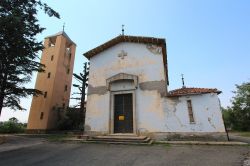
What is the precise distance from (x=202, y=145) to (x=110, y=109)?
6.54 metres

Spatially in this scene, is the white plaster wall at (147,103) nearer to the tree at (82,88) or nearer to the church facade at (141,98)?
the church facade at (141,98)

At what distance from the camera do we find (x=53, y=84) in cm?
2267

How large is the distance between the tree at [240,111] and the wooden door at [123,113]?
22.9 meters

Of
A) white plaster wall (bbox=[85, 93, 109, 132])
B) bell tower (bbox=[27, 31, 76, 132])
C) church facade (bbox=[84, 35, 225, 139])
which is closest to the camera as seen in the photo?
church facade (bbox=[84, 35, 225, 139])

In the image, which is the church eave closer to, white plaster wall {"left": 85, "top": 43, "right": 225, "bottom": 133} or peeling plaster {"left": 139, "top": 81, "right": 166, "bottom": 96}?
white plaster wall {"left": 85, "top": 43, "right": 225, "bottom": 133}

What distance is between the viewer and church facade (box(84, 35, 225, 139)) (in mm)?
11047

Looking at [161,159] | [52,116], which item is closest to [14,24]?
[161,159]

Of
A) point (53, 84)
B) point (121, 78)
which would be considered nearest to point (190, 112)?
point (121, 78)

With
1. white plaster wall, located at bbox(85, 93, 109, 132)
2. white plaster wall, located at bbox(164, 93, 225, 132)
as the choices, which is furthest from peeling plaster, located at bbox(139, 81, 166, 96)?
white plaster wall, located at bbox(85, 93, 109, 132)

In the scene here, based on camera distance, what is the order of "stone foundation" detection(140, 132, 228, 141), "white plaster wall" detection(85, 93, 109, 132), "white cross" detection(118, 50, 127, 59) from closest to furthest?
"stone foundation" detection(140, 132, 228, 141), "white plaster wall" detection(85, 93, 109, 132), "white cross" detection(118, 50, 127, 59)

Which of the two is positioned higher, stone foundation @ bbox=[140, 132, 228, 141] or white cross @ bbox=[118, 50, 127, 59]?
white cross @ bbox=[118, 50, 127, 59]

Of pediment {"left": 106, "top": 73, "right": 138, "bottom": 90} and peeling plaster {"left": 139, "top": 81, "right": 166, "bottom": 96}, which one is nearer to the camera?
peeling plaster {"left": 139, "top": 81, "right": 166, "bottom": 96}

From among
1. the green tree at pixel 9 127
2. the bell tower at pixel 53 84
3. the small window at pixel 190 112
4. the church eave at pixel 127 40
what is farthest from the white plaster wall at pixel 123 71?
the green tree at pixel 9 127

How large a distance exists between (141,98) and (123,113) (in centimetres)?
178
